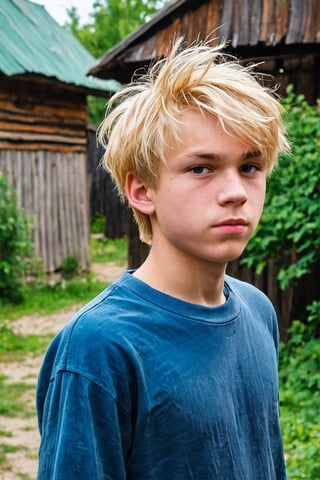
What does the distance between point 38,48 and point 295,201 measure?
7712 millimetres

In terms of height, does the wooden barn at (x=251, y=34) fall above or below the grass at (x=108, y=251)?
above

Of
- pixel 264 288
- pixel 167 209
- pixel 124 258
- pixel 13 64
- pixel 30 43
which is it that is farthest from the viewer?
pixel 124 258

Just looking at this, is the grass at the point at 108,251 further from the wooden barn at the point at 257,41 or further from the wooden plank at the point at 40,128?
the wooden barn at the point at 257,41

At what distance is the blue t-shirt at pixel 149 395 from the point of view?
1.26 m

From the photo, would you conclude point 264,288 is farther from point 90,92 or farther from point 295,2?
point 90,92

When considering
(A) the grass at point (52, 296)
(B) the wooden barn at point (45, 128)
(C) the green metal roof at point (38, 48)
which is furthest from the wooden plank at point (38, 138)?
(A) the grass at point (52, 296)

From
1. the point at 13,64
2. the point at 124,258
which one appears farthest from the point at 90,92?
the point at 124,258

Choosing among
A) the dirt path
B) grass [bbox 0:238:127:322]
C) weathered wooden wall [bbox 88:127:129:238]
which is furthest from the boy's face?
weathered wooden wall [bbox 88:127:129:238]

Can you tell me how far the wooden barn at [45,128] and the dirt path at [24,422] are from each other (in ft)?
9.58

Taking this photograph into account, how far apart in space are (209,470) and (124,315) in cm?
36

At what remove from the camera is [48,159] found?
1191 cm

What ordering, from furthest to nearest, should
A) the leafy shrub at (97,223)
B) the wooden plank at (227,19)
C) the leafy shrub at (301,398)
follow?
the leafy shrub at (97,223), the wooden plank at (227,19), the leafy shrub at (301,398)

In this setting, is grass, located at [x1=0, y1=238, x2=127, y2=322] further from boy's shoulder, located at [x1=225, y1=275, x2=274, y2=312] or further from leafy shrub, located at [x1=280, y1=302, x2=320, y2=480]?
boy's shoulder, located at [x1=225, y1=275, x2=274, y2=312]

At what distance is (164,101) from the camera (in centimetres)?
142
